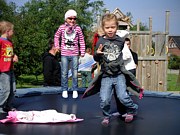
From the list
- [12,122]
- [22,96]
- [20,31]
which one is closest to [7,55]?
[12,122]

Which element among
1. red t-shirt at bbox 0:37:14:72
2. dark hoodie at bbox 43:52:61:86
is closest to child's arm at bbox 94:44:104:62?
red t-shirt at bbox 0:37:14:72

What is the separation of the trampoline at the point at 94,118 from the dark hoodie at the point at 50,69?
2.25ft

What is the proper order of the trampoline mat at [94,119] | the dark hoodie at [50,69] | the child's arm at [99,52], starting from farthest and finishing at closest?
the dark hoodie at [50,69] → the child's arm at [99,52] → the trampoline mat at [94,119]

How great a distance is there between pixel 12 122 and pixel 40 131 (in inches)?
16.2

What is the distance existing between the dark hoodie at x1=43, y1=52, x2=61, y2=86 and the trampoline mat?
0.88 meters

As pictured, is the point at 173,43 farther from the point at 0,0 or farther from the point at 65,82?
the point at 65,82

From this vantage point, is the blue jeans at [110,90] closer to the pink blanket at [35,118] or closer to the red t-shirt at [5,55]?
the pink blanket at [35,118]

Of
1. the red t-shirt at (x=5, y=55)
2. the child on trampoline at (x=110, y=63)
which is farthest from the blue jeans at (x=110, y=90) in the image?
the red t-shirt at (x=5, y=55)

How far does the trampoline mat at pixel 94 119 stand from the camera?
252 cm

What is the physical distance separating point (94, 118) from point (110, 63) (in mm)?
602

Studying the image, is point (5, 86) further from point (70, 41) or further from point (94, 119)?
point (70, 41)

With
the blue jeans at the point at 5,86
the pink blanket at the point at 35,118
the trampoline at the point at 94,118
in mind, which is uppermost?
the blue jeans at the point at 5,86

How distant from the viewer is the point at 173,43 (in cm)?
4909

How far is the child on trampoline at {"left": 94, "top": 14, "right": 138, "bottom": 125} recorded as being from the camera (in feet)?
9.00
